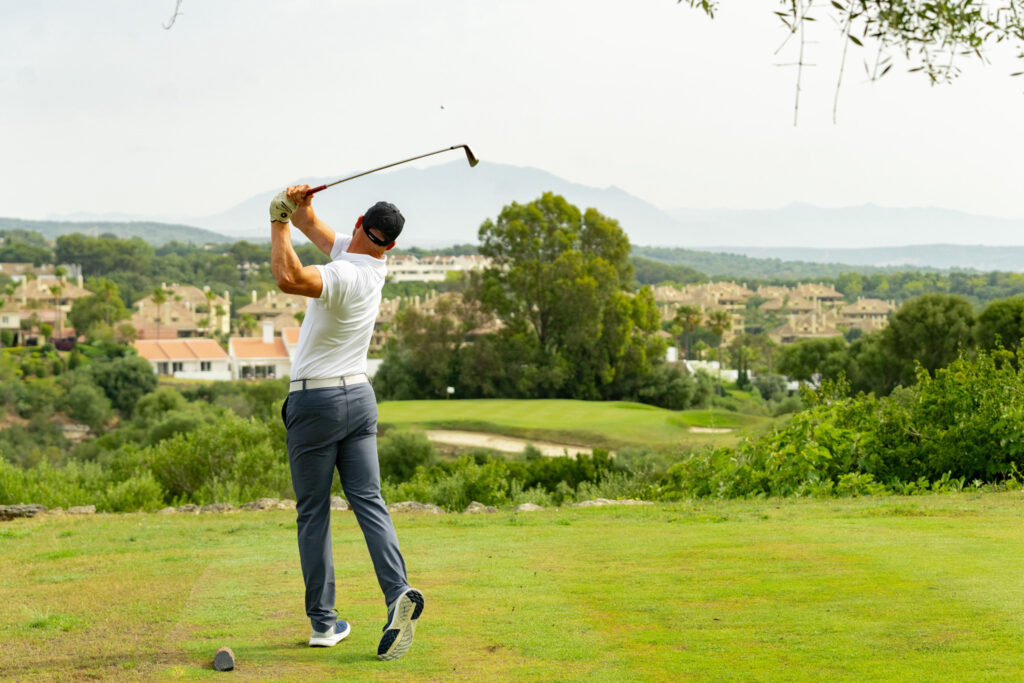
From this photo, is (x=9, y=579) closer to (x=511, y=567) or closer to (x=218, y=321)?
(x=511, y=567)

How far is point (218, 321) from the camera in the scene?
159 m

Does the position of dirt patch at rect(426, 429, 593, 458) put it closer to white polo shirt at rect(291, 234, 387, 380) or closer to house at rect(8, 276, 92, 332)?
white polo shirt at rect(291, 234, 387, 380)

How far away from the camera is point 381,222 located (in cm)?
489

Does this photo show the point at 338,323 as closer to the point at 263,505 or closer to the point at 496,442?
the point at 263,505

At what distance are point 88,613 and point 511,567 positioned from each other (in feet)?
8.69

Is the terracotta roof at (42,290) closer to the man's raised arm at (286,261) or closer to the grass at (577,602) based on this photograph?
the grass at (577,602)

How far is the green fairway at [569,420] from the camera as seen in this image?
39250mm

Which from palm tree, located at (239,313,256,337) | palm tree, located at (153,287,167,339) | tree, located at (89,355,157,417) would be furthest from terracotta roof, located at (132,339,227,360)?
palm tree, located at (239,313,256,337)

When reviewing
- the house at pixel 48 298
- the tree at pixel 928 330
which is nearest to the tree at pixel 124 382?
the house at pixel 48 298

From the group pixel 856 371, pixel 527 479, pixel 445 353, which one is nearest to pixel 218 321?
pixel 445 353

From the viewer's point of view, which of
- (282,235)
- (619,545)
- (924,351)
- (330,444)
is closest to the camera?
(282,235)

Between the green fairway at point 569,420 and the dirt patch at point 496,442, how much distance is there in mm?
499

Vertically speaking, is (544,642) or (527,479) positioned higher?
Result: (544,642)

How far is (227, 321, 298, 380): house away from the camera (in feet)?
385
